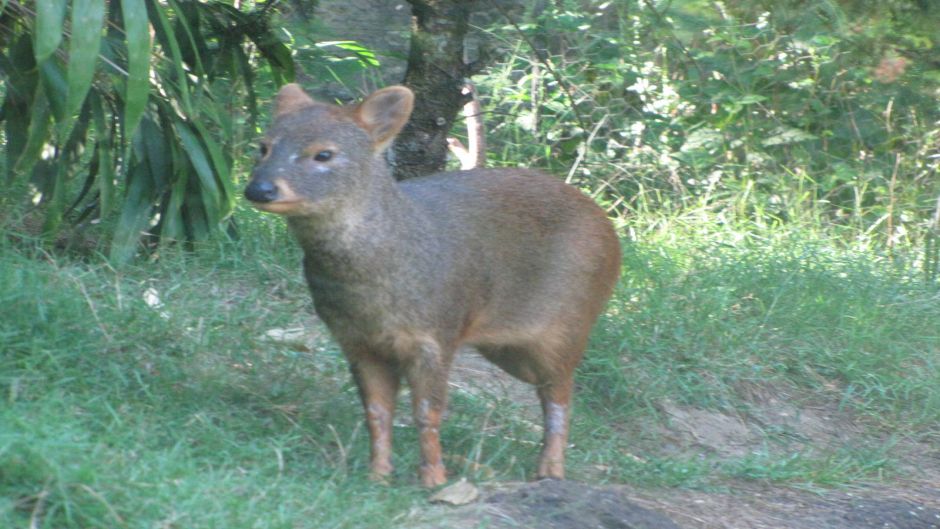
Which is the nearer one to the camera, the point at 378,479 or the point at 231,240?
the point at 378,479

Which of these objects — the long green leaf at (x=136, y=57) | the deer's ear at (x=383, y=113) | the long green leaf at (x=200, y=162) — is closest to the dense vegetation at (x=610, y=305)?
the long green leaf at (x=200, y=162)

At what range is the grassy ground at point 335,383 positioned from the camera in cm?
421

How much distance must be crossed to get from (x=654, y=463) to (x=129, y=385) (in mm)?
2301

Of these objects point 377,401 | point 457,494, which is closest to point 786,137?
point 377,401

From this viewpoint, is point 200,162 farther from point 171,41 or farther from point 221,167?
point 171,41

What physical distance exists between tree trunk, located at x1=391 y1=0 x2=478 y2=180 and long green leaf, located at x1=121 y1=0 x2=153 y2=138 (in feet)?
5.78

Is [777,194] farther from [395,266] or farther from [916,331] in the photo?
[395,266]

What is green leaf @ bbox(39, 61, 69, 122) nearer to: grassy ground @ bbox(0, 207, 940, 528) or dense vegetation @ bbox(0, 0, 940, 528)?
dense vegetation @ bbox(0, 0, 940, 528)

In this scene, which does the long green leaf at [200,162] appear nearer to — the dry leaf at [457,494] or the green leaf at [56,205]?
the green leaf at [56,205]

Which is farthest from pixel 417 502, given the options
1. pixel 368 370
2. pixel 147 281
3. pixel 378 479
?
pixel 147 281

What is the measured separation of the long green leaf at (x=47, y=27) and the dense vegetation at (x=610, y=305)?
27cm

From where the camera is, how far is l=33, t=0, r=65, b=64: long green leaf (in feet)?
16.6

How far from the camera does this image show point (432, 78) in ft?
22.6

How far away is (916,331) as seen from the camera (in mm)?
7832
